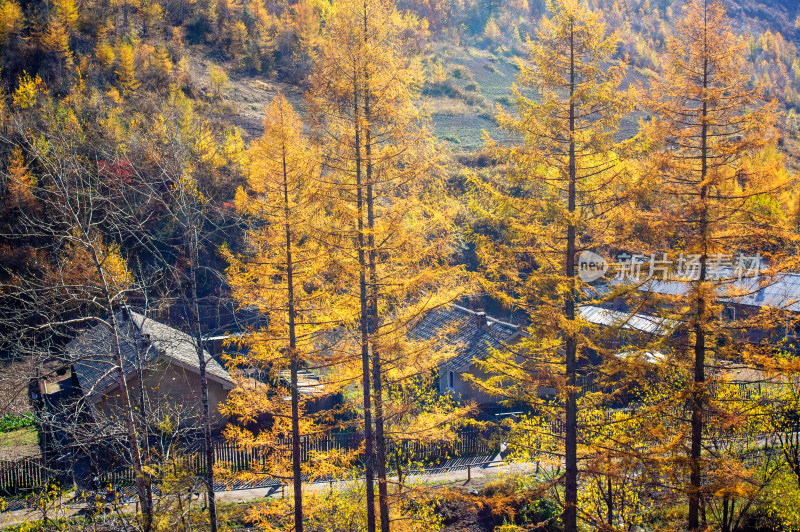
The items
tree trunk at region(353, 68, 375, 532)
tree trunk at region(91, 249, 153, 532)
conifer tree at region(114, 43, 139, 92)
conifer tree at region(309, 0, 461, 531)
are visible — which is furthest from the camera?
conifer tree at region(114, 43, 139, 92)

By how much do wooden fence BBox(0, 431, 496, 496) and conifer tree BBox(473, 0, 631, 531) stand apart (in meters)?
6.10

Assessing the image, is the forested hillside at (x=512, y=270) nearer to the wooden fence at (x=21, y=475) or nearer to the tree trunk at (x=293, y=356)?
the tree trunk at (x=293, y=356)

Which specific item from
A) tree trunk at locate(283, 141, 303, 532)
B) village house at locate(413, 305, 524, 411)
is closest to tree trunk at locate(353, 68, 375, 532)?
tree trunk at locate(283, 141, 303, 532)

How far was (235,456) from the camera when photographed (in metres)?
19.0

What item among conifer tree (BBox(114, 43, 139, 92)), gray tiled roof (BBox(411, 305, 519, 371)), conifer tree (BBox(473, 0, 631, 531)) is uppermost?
conifer tree (BBox(114, 43, 139, 92))

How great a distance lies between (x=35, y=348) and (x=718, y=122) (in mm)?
14765

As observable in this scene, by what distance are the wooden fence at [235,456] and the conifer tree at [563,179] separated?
6102 mm

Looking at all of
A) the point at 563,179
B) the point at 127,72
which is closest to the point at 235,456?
the point at 563,179


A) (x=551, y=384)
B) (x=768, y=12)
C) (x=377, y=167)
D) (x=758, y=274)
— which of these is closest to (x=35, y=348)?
(x=377, y=167)

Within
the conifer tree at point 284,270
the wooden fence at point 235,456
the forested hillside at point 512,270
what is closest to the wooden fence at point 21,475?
the wooden fence at point 235,456

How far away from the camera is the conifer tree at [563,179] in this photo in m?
11.0

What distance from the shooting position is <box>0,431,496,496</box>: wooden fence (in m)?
17.3

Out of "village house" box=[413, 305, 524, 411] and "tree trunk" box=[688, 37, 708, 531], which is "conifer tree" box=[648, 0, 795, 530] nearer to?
"tree trunk" box=[688, 37, 708, 531]

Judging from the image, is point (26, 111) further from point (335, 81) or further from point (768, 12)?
point (768, 12)
